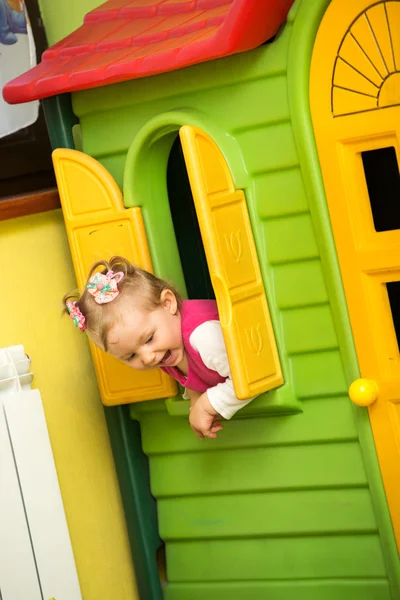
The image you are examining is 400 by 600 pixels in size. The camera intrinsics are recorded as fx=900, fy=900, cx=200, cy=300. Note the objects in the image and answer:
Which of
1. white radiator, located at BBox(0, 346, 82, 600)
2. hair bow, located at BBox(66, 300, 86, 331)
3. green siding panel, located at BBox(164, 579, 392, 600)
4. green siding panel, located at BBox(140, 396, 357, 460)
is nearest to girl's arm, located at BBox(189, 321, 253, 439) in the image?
green siding panel, located at BBox(140, 396, 357, 460)

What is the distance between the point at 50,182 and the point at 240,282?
63 cm

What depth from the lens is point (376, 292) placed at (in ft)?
5.48

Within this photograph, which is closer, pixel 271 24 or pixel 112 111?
pixel 271 24

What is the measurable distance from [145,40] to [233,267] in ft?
1.55

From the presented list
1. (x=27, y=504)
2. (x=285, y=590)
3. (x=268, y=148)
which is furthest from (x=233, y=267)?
(x=285, y=590)

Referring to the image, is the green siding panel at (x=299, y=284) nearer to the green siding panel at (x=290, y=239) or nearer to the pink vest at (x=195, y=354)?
the green siding panel at (x=290, y=239)

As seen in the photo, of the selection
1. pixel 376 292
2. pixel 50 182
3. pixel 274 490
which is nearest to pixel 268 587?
pixel 274 490

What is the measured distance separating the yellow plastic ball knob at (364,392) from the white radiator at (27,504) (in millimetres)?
591

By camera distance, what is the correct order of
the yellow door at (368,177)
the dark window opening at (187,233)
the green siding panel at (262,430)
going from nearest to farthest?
the yellow door at (368,177)
the green siding panel at (262,430)
the dark window opening at (187,233)

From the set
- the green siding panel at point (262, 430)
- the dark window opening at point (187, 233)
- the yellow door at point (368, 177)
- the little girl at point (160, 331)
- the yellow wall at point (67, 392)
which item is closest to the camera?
the yellow door at point (368, 177)

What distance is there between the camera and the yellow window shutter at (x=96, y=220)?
1797mm

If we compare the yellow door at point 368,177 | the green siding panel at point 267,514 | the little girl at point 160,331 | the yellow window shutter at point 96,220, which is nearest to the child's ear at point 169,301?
the little girl at point 160,331

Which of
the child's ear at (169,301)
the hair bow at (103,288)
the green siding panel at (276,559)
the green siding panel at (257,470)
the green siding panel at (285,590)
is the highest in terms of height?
the hair bow at (103,288)

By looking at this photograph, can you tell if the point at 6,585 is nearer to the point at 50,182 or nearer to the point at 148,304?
the point at 148,304
